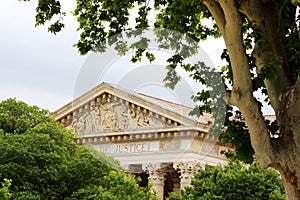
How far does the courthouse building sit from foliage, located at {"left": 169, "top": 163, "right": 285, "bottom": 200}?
707 cm

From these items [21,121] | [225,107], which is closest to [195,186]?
[21,121]

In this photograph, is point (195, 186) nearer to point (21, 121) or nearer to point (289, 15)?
point (21, 121)

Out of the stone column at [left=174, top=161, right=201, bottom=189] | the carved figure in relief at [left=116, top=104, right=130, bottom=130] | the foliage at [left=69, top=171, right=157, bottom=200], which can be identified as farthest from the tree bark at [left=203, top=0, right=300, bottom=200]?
the carved figure in relief at [left=116, top=104, right=130, bottom=130]

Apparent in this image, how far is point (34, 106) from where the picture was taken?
36.7m

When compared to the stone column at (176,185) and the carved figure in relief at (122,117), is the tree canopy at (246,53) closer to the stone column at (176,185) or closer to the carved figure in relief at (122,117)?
the carved figure in relief at (122,117)

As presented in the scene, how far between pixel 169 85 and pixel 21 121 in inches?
864

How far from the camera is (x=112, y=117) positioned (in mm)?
41000

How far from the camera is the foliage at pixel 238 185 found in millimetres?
26922

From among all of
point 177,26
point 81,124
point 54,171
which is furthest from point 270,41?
point 81,124

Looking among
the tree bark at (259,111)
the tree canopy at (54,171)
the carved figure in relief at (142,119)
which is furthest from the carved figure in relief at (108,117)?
the tree bark at (259,111)

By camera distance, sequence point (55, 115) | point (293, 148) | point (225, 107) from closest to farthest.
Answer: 1. point (293, 148)
2. point (225, 107)
3. point (55, 115)

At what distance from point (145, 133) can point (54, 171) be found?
961 cm

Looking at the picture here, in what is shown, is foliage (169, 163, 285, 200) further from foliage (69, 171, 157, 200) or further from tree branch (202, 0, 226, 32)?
tree branch (202, 0, 226, 32)

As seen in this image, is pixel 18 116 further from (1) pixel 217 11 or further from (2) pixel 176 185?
(1) pixel 217 11
